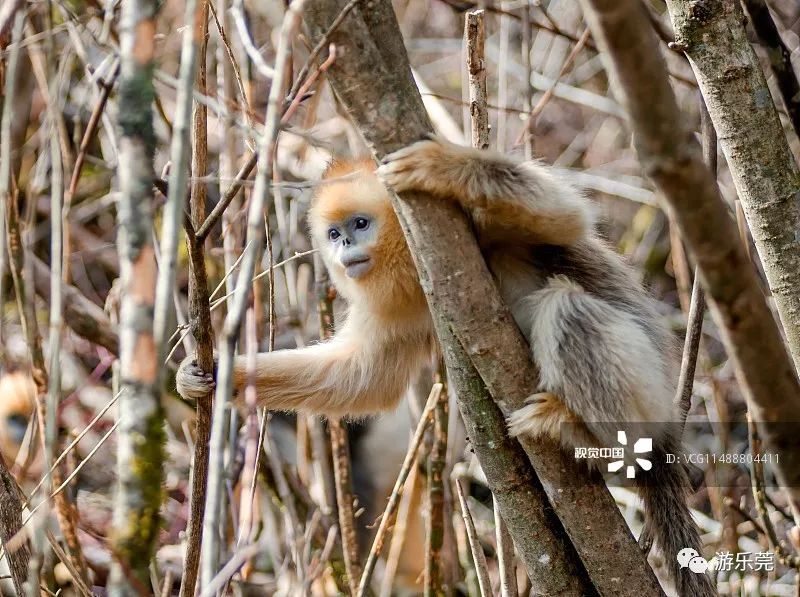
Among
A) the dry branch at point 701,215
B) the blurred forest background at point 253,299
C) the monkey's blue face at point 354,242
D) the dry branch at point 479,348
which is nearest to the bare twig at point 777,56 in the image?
the blurred forest background at point 253,299

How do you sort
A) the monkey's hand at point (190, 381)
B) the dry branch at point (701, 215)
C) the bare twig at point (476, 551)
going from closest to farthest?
1. the dry branch at point (701, 215)
2. the monkey's hand at point (190, 381)
3. the bare twig at point (476, 551)

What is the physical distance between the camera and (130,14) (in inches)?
62.3

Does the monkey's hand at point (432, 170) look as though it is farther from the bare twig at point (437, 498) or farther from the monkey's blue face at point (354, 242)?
the bare twig at point (437, 498)

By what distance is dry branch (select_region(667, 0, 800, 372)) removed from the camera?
9.07ft

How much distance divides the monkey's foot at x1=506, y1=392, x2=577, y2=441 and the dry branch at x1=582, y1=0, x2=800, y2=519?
1078mm

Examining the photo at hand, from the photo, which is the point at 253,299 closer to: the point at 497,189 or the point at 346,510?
the point at 346,510

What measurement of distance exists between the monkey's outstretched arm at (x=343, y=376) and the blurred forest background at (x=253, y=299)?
0.24 meters

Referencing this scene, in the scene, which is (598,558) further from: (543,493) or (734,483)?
(734,483)

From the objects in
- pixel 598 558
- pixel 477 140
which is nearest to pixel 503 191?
pixel 477 140

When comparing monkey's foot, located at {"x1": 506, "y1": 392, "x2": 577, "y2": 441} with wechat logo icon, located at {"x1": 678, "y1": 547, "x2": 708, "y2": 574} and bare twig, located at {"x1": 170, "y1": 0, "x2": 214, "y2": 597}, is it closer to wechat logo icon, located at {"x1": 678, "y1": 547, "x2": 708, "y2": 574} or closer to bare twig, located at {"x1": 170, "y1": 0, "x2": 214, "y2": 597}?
wechat logo icon, located at {"x1": 678, "y1": 547, "x2": 708, "y2": 574}

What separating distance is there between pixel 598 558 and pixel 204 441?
123 cm

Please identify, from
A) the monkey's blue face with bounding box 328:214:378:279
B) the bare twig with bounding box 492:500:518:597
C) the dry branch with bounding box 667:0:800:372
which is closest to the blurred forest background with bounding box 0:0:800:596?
the bare twig with bounding box 492:500:518:597

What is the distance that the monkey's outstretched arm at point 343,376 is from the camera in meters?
3.99
